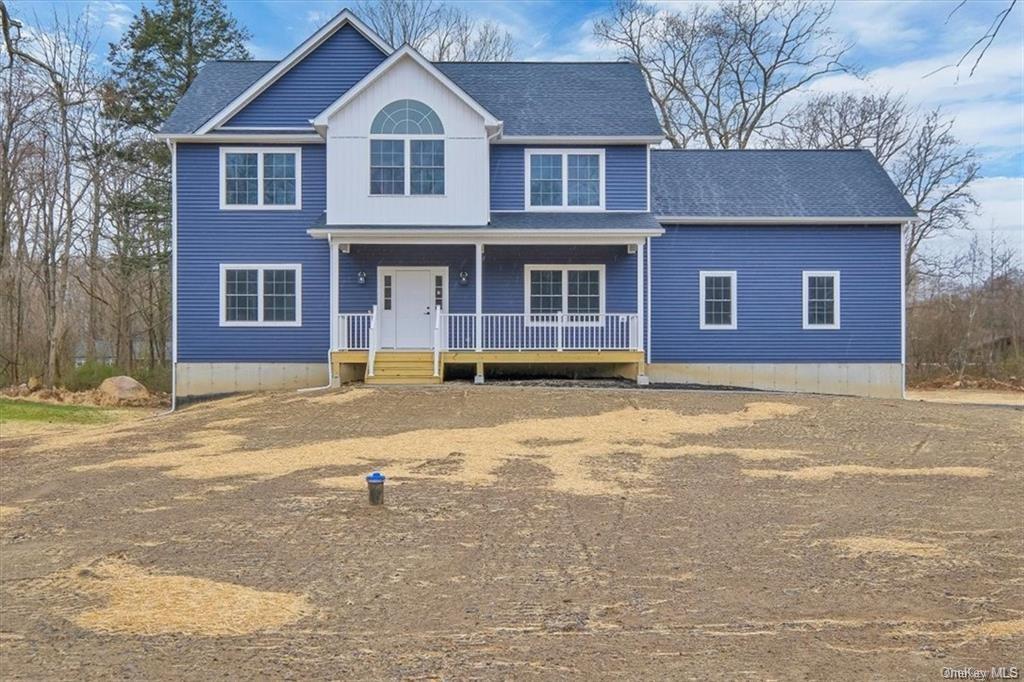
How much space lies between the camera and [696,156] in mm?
22172

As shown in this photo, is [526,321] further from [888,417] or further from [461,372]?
[888,417]

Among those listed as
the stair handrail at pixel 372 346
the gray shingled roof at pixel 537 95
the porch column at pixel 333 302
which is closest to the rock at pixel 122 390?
the gray shingled roof at pixel 537 95

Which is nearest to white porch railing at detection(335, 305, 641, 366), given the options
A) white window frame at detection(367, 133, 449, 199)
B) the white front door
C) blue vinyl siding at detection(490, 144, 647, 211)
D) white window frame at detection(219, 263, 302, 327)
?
the white front door

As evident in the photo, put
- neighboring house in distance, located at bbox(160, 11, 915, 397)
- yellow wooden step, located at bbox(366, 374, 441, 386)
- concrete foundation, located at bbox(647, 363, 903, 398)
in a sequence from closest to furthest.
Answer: yellow wooden step, located at bbox(366, 374, 441, 386) → neighboring house in distance, located at bbox(160, 11, 915, 397) → concrete foundation, located at bbox(647, 363, 903, 398)

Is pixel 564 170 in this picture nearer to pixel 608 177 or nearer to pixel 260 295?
pixel 608 177

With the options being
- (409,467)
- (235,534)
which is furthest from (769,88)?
(235,534)

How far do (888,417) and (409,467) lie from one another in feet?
29.3

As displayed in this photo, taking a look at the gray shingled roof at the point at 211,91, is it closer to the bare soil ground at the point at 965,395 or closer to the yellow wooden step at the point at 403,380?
the yellow wooden step at the point at 403,380

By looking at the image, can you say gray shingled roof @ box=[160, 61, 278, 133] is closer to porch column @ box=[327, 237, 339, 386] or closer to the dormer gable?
the dormer gable

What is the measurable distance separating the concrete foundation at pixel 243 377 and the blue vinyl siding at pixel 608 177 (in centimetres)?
612

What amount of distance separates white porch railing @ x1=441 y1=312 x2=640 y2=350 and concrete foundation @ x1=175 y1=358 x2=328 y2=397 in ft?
11.6

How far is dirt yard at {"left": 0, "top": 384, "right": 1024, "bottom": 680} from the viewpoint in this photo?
14.4ft

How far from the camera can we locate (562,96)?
67.1 ft

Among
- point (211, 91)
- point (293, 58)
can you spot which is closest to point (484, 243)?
point (293, 58)
